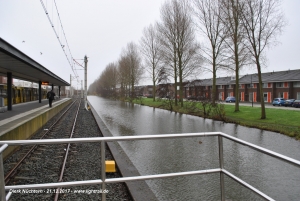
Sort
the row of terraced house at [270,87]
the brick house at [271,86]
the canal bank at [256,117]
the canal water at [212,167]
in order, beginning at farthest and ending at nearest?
the brick house at [271,86] → the row of terraced house at [270,87] → the canal bank at [256,117] → the canal water at [212,167]

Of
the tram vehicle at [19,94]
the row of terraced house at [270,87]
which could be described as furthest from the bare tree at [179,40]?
the tram vehicle at [19,94]

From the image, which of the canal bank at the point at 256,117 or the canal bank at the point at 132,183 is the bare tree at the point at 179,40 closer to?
the canal bank at the point at 256,117

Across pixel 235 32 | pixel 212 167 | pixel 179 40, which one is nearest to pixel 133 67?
pixel 179 40

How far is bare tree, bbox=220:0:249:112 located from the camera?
63.1 feet

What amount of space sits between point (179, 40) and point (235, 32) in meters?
10.9

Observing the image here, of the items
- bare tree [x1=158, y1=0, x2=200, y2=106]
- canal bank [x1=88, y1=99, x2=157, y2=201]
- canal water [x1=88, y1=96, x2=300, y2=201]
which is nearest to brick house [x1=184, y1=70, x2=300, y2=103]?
bare tree [x1=158, y1=0, x2=200, y2=106]

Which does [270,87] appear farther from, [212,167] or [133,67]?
[212,167]

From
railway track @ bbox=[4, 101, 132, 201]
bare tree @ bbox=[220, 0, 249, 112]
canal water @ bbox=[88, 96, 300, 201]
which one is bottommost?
canal water @ bbox=[88, 96, 300, 201]

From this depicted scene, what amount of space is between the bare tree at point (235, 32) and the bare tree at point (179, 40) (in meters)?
6.19

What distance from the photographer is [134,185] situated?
203 inches

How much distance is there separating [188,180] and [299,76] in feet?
154

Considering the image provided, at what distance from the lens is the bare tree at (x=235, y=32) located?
63.1 feet

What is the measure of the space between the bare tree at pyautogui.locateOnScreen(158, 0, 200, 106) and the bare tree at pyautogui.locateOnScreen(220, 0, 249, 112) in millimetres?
6189

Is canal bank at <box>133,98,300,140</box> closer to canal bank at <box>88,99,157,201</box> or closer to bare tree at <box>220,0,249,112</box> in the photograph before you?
bare tree at <box>220,0,249,112</box>
